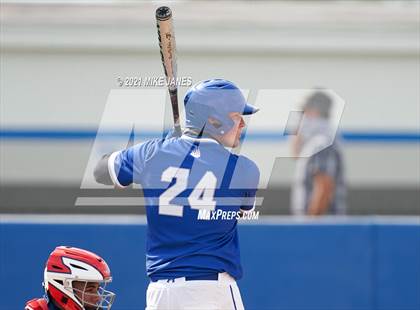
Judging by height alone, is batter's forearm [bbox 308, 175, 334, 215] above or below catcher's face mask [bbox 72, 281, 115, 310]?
above

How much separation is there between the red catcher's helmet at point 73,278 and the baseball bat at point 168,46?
863mm

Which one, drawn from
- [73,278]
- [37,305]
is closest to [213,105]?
[73,278]

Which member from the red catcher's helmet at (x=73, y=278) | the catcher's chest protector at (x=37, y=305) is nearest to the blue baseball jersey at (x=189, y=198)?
the red catcher's helmet at (x=73, y=278)

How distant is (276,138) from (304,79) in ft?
3.35

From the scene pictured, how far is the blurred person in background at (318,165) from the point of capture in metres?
9.16

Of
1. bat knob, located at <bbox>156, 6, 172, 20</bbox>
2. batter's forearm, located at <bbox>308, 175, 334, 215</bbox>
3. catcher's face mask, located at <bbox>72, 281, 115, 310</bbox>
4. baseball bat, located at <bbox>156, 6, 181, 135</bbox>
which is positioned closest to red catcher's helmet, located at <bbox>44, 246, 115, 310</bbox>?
catcher's face mask, located at <bbox>72, 281, 115, 310</bbox>

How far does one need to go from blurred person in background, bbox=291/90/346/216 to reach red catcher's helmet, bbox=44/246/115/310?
4289 mm

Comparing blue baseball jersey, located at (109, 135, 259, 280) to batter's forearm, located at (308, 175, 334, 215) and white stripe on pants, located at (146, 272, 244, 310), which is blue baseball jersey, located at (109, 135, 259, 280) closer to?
white stripe on pants, located at (146, 272, 244, 310)

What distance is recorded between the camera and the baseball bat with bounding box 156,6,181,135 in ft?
17.2

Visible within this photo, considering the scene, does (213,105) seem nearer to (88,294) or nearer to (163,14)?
(163,14)

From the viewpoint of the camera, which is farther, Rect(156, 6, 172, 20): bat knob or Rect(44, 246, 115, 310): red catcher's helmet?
Rect(156, 6, 172, 20): bat knob

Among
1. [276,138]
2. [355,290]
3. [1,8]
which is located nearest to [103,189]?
[276,138]

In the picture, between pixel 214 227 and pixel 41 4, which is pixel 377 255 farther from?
pixel 41 4

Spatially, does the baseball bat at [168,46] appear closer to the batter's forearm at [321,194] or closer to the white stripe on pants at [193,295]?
the white stripe on pants at [193,295]
